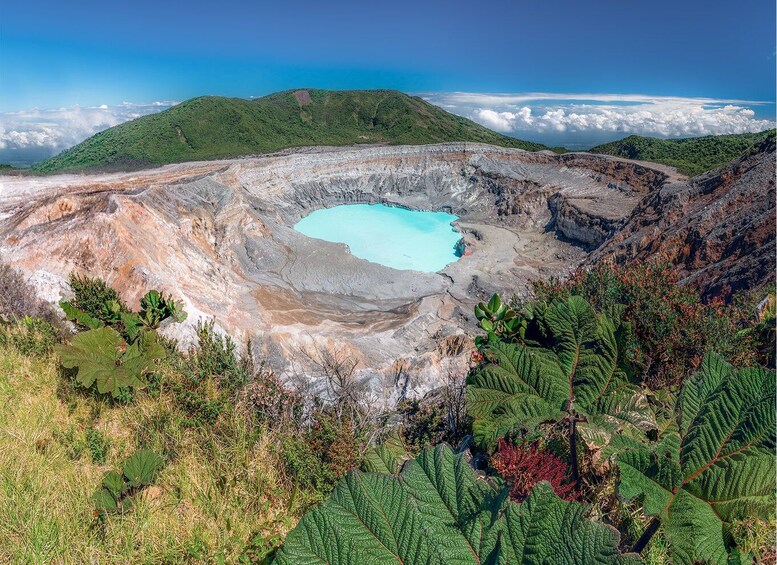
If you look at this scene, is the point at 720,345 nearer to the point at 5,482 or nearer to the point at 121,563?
the point at 121,563

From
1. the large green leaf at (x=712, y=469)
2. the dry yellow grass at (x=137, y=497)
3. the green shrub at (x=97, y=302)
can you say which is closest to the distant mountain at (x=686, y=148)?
the green shrub at (x=97, y=302)

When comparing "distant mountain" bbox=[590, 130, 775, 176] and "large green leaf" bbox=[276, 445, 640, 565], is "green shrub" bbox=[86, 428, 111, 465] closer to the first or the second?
"large green leaf" bbox=[276, 445, 640, 565]

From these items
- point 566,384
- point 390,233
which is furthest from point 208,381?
point 390,233

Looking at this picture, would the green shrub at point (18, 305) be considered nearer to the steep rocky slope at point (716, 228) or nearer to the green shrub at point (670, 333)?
the green shrub at point (670, 333)

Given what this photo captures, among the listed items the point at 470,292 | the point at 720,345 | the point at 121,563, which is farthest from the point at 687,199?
the point at 121,563

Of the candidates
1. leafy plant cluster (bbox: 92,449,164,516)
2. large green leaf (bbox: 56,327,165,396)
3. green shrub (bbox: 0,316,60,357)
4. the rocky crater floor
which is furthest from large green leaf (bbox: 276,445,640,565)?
green shrub (bbox: 0,316,60,357)

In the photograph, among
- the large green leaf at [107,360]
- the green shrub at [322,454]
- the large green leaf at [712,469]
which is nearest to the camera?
the large green leaf at [712,469]

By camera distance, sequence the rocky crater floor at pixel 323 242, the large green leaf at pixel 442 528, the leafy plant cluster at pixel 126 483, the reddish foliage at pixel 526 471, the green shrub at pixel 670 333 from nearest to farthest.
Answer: the large green leaf at pixel 442 528 → the reddish foliage at pixel 526 471 → the leafy plant cluster at pixel 126 483 → the green shrub at pixel 670 333 → the rocky crater floor at pixel 323 242
